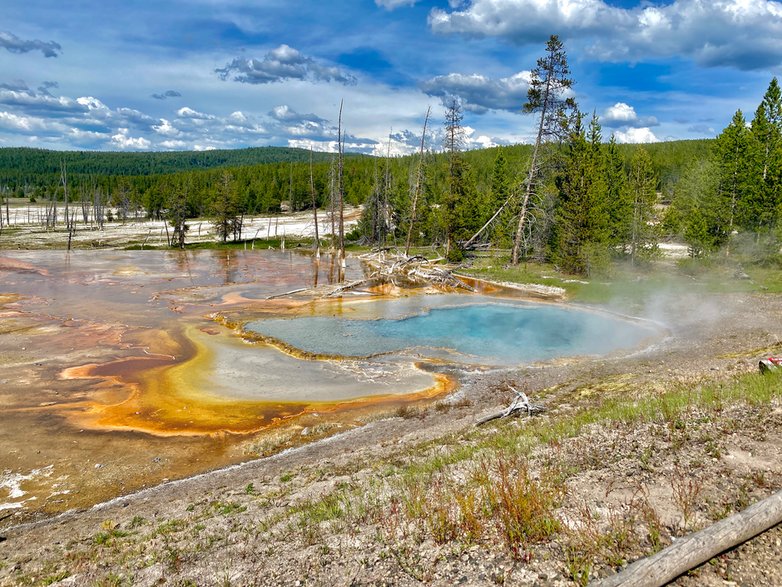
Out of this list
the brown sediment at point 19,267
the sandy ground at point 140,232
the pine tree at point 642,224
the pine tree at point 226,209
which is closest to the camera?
the pine tree at point 642,224

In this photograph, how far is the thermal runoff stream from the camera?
1257 centimetres

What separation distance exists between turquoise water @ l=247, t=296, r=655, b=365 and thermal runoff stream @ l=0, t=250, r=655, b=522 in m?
0.12

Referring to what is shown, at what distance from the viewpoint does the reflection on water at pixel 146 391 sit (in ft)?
39.6

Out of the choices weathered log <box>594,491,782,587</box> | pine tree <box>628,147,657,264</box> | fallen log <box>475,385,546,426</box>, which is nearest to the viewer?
weathered log <box>594,491,782,587</box>

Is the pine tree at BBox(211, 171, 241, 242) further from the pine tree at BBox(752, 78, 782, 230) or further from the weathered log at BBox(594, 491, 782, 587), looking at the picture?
the weathered log at BBox(594, 491, 782, 587)

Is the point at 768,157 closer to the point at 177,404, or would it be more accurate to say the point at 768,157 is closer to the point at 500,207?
the point at 500,207

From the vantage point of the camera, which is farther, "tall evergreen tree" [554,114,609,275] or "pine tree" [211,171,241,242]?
"pine tree" [211,171,241,242]

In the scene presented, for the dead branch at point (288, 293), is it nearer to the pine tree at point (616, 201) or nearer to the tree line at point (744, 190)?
the pine tree at point (616, 201)

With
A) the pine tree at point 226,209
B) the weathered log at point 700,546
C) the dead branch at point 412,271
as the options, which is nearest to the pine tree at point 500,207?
the dead branch at point 412,271

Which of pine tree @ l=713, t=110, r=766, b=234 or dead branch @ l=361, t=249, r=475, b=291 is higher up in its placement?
pine tree @ l=713, t=110, r=766, b=234

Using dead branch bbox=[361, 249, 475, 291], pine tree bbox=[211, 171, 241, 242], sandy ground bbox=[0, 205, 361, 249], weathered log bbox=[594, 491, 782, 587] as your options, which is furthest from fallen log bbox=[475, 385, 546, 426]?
pine tree bbox=[211, 171, 241, 242]

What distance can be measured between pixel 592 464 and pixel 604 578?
3381 mm

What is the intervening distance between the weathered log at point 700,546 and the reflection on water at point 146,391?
9.81m

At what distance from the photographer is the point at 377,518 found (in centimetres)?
738
